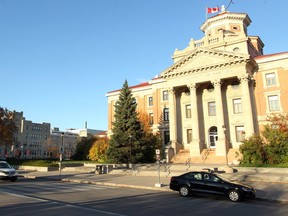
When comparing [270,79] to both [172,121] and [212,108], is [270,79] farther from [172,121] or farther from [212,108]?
[172,121]

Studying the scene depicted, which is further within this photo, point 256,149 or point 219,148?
point 219,148

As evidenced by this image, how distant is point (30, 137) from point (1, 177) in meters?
121

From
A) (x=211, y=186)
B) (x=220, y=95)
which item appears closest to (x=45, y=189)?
(x=211, y=186)

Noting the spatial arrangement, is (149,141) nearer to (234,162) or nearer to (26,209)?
(234,162)

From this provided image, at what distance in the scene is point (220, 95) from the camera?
41156mm

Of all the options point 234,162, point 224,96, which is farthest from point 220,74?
point 234,162

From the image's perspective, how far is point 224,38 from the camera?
46.1m

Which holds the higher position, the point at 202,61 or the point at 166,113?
the point at 202,61

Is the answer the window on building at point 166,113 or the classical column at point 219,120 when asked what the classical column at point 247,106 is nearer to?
the classical column at point 219,120

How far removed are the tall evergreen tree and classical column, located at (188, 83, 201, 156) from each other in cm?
734

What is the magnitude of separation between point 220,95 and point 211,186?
93.1ft

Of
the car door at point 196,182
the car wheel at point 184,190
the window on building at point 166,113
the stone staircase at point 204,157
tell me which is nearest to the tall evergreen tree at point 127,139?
the stone staircase at point 204,157

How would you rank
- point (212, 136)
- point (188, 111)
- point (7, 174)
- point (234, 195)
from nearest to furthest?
point (234, 195) < point (7, 174) < point (212, 136) < point (188, 111)

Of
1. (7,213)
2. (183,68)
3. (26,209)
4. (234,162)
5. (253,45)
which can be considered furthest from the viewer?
(253,45)
